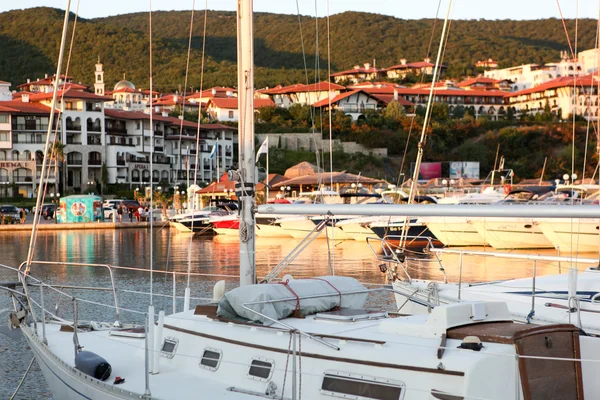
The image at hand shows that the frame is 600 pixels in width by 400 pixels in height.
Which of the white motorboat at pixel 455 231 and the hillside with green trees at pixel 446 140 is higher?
the hillside with green trees at pixel 446 140

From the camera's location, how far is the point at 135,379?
10477mm

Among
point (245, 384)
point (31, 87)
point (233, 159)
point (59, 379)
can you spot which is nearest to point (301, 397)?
point (245, 384)

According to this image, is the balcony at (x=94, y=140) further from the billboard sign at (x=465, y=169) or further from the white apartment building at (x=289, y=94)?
the billboard sign at (x=465, y=169)

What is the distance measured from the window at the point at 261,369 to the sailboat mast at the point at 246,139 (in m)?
2.10

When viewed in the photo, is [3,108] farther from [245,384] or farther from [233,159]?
[245,384]

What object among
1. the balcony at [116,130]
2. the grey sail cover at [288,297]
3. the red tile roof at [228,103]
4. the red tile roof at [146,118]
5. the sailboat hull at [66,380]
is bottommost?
the sailboat hull at [66,380]

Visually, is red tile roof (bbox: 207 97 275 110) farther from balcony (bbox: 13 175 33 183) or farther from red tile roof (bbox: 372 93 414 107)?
balcony (bbox: 13 175 33 183)

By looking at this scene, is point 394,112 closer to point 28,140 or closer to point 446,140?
point 446,140

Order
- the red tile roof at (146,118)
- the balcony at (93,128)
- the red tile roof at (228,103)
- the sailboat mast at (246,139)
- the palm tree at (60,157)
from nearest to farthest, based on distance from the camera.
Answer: the sailboat mast at (246,139)
the palm tree at (60,157)
the balcony at (93,128)
the red tile roof at (146,118)
the red tile roof at (228,103)

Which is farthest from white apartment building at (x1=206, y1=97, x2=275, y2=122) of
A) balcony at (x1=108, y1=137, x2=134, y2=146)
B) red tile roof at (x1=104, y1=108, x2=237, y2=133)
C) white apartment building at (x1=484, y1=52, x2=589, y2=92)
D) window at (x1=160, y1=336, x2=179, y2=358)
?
window at (x1=160, y1=336, x2=179, y2=358)

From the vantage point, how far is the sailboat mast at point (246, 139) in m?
11.7

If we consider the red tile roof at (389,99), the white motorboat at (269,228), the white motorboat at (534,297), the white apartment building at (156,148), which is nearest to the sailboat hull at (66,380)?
the white motorboat at (534,297)

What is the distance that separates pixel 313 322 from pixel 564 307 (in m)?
4.76

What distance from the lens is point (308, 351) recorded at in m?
9.23
